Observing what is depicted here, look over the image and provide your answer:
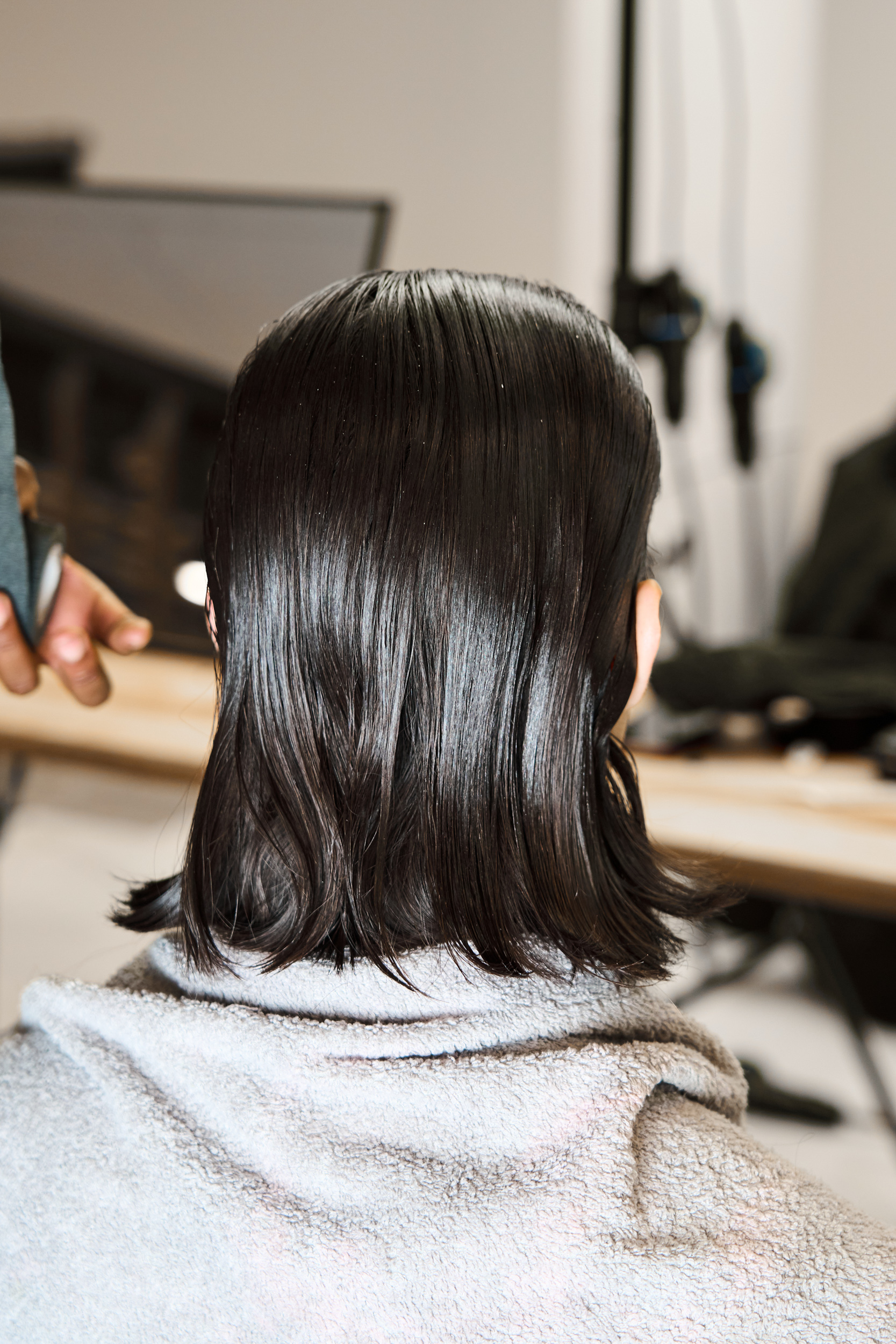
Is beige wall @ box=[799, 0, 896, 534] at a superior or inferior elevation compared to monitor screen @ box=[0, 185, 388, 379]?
superior

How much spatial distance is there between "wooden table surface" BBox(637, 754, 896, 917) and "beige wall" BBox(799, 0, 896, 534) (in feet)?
3.63

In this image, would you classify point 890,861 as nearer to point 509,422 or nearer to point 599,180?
point 509,422

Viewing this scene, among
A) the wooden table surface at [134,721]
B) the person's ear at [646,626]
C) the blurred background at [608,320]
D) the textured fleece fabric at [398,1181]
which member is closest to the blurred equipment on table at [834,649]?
the blurred background at [608,320]

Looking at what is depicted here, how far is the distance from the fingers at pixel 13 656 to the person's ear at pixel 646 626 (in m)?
0.39

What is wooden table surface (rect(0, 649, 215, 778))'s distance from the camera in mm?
1074

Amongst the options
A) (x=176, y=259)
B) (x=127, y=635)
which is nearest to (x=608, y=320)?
(x=176, y=259)

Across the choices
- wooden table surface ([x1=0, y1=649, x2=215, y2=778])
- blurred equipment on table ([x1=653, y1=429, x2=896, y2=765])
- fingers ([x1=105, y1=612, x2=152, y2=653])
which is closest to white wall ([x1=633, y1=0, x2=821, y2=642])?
blurred equipment on table ([x1=653, y1=429, x2=896, y2=765])

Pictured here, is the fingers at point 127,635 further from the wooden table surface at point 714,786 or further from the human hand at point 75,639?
the wooden table surface at point 714,786

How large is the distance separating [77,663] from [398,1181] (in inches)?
16.9

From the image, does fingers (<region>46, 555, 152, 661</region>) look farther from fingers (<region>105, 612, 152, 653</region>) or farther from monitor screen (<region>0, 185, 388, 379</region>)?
monitor screen (<region>0, 185, 388, 379</region>)

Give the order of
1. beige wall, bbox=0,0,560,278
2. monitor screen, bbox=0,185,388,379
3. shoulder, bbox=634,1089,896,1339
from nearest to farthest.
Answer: shoulder, bbox=634,1089,896,1339, monitor screen, bbox=0,185,388,379, beige wall, bbox=0,0,560,278

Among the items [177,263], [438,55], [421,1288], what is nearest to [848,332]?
[438,55]

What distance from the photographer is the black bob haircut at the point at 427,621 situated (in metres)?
0.45

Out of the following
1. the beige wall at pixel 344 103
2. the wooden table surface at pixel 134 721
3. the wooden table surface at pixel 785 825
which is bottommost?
the wooden table surface at pixel 785 825
